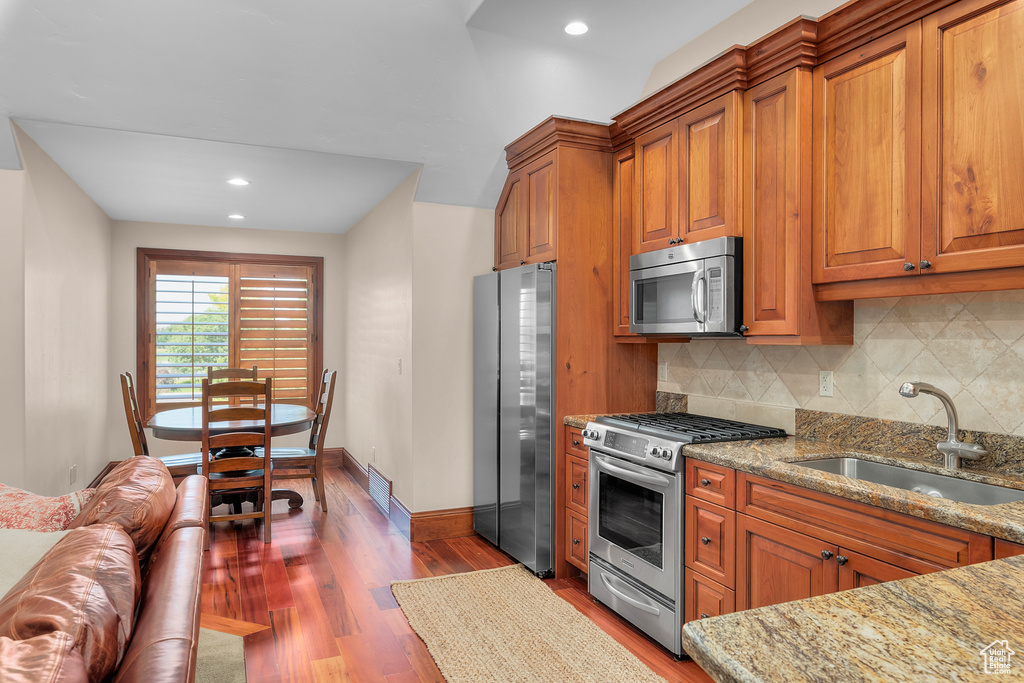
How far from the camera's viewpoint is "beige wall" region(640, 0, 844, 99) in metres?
2.71

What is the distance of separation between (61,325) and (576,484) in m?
3.59

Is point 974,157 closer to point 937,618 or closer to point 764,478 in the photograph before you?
point 764,478

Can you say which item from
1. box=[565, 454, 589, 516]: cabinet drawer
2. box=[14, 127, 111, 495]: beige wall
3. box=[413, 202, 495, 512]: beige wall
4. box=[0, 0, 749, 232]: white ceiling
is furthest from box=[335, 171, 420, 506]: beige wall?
box=[14, 127, 111, 495]: beige wall

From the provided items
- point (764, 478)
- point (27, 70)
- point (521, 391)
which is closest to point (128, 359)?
point (27, 70)

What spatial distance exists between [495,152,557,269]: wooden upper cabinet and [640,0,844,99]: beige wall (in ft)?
2.72

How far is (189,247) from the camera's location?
6078mm

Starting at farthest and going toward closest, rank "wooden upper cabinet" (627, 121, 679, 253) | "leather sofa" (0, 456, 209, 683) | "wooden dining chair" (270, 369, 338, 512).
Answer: "wooden dining chair" (270, 369, 338, 512) < "wooden upper cabinet" (627, 121, 679, 253) < "leather sofa" (0, 456, 209, 683)

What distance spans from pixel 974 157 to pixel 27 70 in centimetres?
380

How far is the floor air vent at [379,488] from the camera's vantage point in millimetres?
4746

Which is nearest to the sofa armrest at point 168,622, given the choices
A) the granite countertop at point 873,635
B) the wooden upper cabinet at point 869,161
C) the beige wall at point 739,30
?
the granite countertop at point 873,635

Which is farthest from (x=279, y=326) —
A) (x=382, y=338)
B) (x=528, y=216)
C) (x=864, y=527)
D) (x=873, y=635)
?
(x=873, y=635)

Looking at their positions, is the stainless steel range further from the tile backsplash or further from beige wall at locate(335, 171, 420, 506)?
beige wall at locate(335, 171, 420, 506)

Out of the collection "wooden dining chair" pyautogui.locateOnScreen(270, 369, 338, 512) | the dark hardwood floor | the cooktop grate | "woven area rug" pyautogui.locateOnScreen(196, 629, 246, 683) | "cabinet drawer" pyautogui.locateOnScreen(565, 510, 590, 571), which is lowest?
the dark hardwood floor

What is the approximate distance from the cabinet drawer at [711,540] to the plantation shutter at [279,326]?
4.87m
